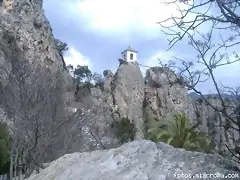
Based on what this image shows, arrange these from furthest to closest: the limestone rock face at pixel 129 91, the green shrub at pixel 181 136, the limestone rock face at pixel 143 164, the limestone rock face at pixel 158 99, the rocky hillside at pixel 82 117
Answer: the limestone rock face at pixel 129 91
the limestone rock face at pixel 158 99
the green shrub at pixel 181 136
the rocky hillside at pixel 82 117
the limestone rock face at pixel 143 164

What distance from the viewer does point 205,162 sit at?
571 cm

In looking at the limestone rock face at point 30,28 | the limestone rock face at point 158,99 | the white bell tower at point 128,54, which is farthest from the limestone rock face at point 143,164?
the white bell tower at point 128,54

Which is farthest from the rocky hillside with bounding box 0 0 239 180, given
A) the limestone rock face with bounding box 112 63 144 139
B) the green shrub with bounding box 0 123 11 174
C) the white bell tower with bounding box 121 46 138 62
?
the white bell tower with bounding box 121 46 138 62

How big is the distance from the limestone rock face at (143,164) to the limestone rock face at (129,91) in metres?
46.4

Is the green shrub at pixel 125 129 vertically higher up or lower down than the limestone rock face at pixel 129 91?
lower down

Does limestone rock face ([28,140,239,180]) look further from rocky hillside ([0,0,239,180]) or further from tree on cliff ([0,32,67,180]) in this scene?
tree on cliff ([0,32,67,180])

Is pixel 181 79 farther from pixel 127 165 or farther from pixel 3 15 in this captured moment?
pixel 3 15

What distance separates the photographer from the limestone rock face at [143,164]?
5.60 meters

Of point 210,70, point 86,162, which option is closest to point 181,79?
point 210,70

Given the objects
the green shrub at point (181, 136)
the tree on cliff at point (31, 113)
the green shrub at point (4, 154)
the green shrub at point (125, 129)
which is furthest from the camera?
the green shrub at point (125, 129)

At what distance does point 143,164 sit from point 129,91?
4973cm

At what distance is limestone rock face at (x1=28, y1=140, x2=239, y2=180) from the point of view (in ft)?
18.4

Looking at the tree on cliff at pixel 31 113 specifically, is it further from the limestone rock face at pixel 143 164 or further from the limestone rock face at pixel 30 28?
the limestone rock face at pixel 30 28

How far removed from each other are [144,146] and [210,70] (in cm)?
178
